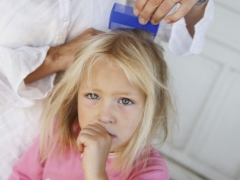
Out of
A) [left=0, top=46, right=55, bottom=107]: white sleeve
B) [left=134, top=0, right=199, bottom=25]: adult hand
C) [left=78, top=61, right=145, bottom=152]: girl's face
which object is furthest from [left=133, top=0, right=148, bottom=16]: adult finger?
[left=0, top=46, right=55, bottom=107]: white sleeve

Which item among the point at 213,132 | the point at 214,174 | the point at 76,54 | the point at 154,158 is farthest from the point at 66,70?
the point at 214,174

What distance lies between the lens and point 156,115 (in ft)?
2.93

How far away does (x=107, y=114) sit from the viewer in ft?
2.55

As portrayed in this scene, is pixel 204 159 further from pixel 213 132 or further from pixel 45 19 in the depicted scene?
pixel 45 19

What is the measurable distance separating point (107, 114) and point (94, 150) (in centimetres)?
9

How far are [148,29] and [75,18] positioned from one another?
0.21m

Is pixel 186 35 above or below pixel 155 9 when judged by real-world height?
below

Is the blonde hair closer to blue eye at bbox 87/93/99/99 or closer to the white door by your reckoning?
blue eye at bbox 87/93/99/99

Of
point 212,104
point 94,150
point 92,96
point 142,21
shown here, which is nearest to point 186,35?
point 142,21

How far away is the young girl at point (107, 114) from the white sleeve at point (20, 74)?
6 centimetres

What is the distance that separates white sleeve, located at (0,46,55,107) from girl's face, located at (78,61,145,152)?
0.45ft

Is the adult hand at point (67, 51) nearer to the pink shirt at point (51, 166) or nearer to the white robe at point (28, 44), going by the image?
the white robe at point (28, 44)

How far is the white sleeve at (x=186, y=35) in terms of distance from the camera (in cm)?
96

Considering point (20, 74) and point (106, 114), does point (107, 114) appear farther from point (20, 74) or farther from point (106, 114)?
point (20, 74)
